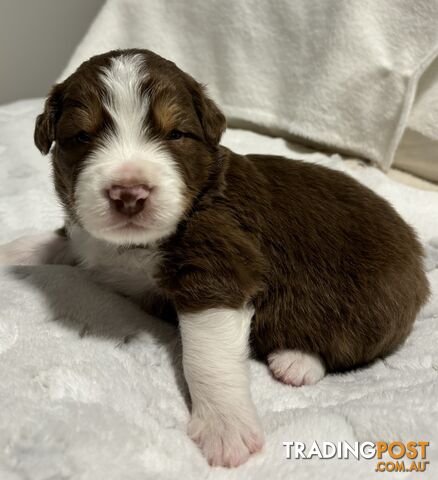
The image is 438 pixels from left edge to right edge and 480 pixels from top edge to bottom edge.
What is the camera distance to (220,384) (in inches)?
79.2

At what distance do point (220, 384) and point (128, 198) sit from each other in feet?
2.49

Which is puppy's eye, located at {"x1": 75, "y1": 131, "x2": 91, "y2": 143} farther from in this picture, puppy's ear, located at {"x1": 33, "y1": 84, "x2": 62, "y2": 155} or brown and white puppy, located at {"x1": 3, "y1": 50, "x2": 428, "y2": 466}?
puppy's ear, located at {"x1": 33, "y1": 84, "x2": 62, "y2": 155}

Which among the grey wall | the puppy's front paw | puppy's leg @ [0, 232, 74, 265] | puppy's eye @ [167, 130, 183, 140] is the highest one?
puppy's eye @ [167, 130, 183, 140]

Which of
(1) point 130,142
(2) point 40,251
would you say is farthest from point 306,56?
(1) point 130,142

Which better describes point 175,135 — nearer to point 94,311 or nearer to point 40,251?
point 94,311

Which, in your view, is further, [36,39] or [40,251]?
[36,39]

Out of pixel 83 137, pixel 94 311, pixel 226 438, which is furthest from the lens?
pixel 94 311

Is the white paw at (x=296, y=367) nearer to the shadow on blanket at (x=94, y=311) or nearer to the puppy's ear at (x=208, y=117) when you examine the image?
the shadow on blanket at (x=94, y=311)

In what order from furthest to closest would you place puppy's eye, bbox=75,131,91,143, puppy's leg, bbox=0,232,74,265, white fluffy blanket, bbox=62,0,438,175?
white fluffy blanket, bbox=62,0,438,175, puppy's leg, bbox=0,232,74,265, puppy's eye, bbox=75,131,91,143

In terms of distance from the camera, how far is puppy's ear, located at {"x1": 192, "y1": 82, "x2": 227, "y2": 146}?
2271mm

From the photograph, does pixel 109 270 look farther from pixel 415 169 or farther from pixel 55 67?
pixel 55 67

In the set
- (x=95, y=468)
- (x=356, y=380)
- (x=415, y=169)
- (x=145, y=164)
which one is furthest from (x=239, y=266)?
(x=415, y=169)

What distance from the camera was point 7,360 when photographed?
2.01 m

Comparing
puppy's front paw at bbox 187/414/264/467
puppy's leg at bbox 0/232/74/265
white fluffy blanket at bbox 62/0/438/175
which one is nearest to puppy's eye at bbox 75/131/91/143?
puppy's leg at bbox 0/232/74/265
